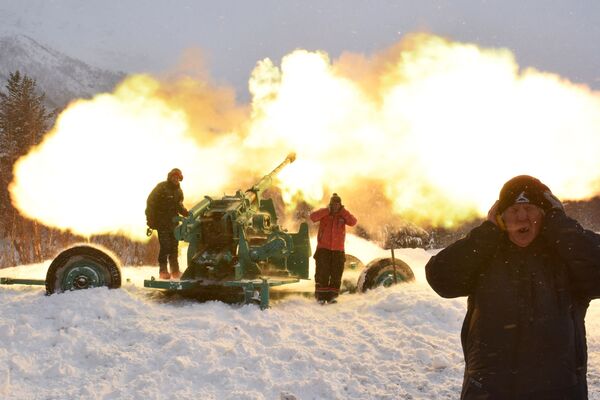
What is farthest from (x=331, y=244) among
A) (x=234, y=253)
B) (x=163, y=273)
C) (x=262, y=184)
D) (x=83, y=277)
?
(x=83, y=277)

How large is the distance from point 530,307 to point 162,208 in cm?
888

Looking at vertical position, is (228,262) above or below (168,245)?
below

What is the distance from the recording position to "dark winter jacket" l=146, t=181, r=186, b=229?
34.3ft

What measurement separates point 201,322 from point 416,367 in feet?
9.86

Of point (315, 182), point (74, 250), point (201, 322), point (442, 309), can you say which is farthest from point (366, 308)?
point (315, 182)

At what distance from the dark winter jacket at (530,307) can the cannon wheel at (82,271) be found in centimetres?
732

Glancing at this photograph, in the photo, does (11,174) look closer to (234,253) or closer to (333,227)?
(234,253)

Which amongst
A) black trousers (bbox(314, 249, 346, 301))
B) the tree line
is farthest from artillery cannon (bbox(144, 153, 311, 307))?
the tree line

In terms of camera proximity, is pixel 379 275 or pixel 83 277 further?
pixel 379 275

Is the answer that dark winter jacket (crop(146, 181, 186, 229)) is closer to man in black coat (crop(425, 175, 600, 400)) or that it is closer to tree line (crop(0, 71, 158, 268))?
man in black coat (crop(425, 175, 600, 400))

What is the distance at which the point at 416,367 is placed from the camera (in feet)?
20.5

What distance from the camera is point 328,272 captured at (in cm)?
1007

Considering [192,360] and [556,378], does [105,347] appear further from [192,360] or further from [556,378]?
[556,378]

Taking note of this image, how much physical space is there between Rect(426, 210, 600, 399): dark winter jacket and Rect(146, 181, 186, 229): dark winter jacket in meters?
8.52
